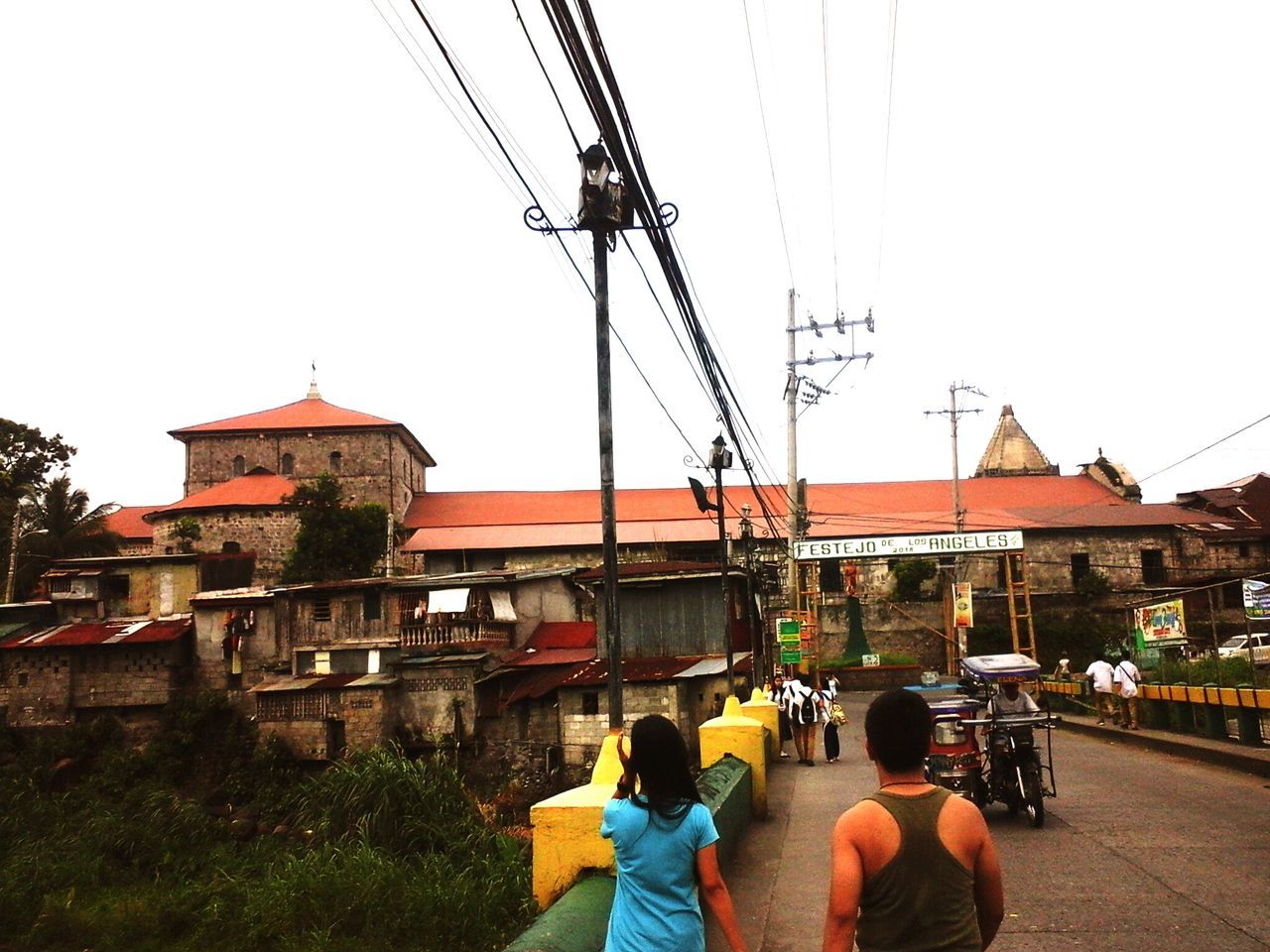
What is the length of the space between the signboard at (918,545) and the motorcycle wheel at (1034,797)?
21.3m

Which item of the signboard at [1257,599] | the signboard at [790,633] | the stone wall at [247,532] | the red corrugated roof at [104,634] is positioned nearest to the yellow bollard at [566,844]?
the signboard at [1257,599]

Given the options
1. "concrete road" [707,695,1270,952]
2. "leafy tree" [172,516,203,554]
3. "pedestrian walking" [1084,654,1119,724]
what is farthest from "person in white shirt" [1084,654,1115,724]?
"leafy tree" [172,516,203,554]

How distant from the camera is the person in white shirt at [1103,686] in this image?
2005cm

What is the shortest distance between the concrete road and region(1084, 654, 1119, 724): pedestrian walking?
690 centimetres

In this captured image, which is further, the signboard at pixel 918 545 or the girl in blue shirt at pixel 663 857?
the signboard at pixel 918 545

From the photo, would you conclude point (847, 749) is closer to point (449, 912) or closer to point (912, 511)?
point (449, 912)

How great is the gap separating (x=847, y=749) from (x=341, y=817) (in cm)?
1148

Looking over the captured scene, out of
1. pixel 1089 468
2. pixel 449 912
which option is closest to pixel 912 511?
pixel 1089 468

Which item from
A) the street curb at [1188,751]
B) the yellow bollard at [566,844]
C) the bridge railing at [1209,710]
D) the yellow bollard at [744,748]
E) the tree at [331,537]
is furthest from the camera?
the tree at [331,537]

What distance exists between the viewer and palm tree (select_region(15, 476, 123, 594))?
158ft

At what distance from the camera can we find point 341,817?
955 inches

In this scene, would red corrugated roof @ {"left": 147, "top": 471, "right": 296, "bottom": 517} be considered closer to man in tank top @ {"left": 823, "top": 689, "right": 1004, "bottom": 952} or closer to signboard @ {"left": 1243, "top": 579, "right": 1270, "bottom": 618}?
signboard @ {"left": 1243, "top": 579, "right": 1270, "bottom": 618}

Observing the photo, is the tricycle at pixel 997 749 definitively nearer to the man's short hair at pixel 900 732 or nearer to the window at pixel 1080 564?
the man's short hair at pixel 900 732

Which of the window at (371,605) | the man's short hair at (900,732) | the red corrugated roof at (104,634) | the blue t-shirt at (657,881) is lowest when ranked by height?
the blue t-shirt at (657,881)
